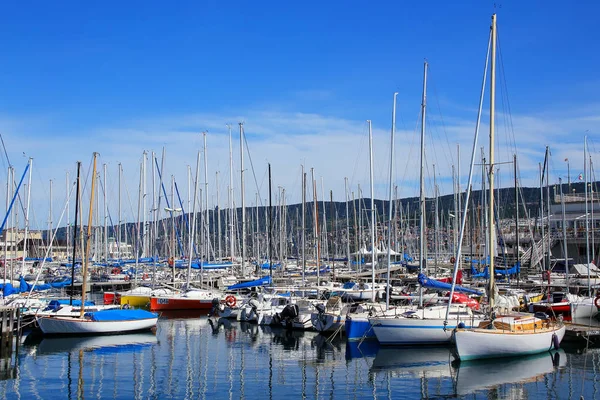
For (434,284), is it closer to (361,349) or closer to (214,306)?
(361,349)

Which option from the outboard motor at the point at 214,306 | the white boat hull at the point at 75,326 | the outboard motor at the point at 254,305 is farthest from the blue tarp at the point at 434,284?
the white boat hull at the point at 75,326

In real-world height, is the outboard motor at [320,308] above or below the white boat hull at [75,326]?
above

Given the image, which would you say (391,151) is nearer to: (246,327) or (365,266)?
(246,327)

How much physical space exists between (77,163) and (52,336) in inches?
389

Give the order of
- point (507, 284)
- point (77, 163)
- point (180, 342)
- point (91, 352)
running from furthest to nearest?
point (507, 284)
point (77, 163)
point (180, 342)
point (91, 352)

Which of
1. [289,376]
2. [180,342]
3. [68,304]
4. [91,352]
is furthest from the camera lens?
[68,304]

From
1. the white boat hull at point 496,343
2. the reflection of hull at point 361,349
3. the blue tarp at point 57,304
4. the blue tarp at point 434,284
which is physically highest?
the blue tarp at point 434,284

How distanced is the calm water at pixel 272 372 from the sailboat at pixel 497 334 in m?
0.47

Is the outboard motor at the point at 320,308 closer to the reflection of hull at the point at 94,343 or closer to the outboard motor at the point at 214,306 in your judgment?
the reflection of hull at the point at 94,343

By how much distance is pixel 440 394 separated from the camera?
2292 cm

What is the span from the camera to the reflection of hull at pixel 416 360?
26.7 meters

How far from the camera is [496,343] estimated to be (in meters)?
27.7

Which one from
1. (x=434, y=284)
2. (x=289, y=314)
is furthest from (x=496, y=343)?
(x=289, y=314)

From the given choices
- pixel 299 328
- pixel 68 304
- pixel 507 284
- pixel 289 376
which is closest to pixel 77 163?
pixel 68 304
